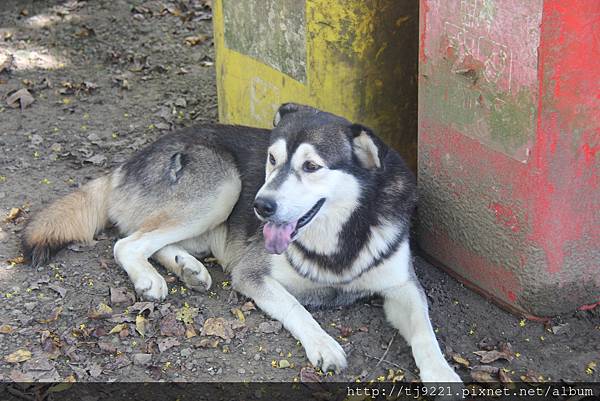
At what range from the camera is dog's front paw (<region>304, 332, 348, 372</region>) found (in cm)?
405

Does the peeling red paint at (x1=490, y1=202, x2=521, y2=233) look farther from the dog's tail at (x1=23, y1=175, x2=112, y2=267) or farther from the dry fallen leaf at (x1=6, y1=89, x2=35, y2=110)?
the dry fallen leaf at (x1=6, y1=89, x2=35, y2=110)

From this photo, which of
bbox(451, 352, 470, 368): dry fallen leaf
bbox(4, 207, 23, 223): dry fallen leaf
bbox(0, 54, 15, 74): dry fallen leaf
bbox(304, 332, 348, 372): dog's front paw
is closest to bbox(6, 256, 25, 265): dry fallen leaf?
bbox(4, 207, 23, 223): dry fallen leaf

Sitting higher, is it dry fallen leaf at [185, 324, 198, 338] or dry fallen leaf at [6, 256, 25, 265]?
dry fallen leaf at [6, 256, 25, 265]

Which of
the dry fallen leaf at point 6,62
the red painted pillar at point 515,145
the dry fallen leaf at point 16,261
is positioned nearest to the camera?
the red painted pillar at point 515,145

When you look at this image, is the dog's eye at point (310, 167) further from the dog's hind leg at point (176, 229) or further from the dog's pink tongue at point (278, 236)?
the dog's hind leg at point (176, 229)

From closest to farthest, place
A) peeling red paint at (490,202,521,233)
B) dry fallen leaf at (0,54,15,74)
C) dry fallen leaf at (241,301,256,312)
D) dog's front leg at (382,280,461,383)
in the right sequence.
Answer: dog's front leg at (382,280,461,383), peeling red paint at (490,202,521,233), dry fallen leaf at (241,301,256,312), dry fallen leaf at (0,54,15,74)

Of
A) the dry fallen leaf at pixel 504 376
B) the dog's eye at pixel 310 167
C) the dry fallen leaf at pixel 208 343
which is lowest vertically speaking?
the dry fallen leaf at pixel 504 376

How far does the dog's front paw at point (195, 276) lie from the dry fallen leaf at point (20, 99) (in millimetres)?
3221

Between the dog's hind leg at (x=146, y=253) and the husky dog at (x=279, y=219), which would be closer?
the husky dog at (x=279, y=219)

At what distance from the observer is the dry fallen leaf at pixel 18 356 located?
412 centimetres

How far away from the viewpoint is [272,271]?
463 centimetres

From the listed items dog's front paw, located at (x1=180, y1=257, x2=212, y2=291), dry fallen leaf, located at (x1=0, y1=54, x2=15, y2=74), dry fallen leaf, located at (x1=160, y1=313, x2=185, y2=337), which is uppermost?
dry fallen leaf, located at (x1=0, y1=54, x2=15, y2=74)

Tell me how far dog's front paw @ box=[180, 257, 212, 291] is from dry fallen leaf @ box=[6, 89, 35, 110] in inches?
127

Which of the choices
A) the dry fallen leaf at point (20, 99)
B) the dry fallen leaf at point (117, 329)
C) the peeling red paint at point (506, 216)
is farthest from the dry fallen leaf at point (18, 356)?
the dry fallen leaf at point (20, 99)
